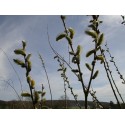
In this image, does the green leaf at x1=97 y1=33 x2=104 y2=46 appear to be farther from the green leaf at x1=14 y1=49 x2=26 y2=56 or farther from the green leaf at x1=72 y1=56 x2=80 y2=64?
the green leaf at x1=14 y1=49 x2=26 y2=56

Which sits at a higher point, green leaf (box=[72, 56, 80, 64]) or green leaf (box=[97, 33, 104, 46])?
green leaf (box=[97, 33, 104, 46])

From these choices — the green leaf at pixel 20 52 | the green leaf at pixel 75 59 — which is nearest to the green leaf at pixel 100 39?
the green leaf at pixel 75 59

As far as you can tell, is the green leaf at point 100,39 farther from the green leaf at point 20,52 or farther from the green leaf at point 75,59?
the green leaf at point 20,52

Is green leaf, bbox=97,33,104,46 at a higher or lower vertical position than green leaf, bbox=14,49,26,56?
higher

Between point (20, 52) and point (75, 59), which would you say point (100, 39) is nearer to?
point (75, 59)

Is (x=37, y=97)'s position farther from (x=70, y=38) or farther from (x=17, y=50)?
(x=70, y=38)

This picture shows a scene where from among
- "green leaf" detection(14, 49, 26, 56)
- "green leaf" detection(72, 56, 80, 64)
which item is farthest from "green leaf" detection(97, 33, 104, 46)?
"green leaf" detection(14, 49, 26, 56)

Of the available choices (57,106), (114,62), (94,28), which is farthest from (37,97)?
(114,62)

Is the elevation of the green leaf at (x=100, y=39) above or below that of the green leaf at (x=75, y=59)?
above

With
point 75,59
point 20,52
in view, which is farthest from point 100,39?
point 20,52
